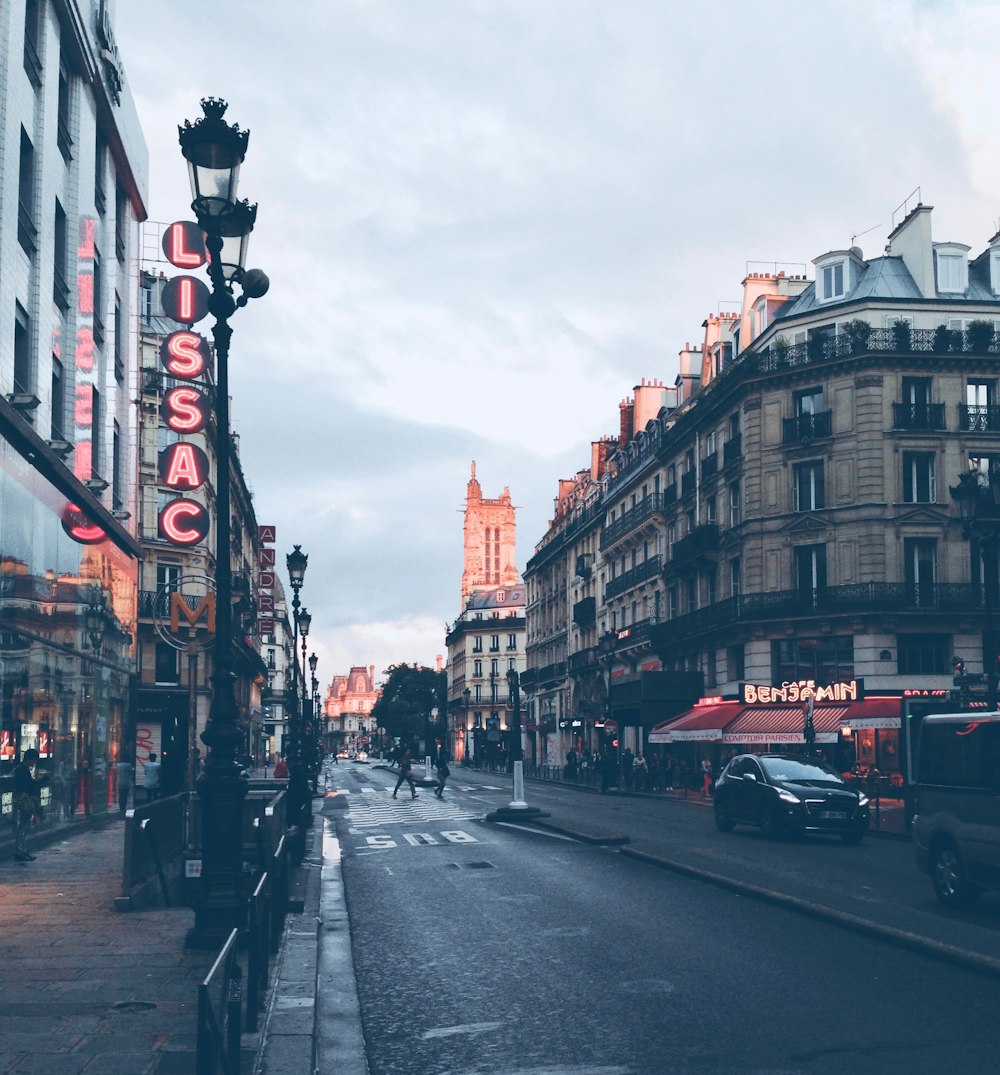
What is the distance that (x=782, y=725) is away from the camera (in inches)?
1686

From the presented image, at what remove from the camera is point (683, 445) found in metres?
56.9

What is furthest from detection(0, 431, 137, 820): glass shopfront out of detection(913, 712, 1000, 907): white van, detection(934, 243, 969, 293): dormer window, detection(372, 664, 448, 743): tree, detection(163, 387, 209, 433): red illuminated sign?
detection(372, 664, 448, 743): tree

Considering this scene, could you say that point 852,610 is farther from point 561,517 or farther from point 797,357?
point 561,517

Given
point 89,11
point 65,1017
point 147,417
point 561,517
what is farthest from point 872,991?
point 561,517

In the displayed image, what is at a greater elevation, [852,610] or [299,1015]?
[852,610]

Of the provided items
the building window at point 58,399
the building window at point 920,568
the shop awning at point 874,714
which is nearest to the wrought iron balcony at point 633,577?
the building window at point 920,568

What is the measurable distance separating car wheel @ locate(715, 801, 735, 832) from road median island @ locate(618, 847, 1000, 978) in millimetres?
8091

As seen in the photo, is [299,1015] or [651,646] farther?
[651,646]

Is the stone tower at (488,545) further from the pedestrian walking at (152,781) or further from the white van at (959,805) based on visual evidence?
the white van at (959,805)

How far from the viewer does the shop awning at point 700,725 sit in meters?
44.6

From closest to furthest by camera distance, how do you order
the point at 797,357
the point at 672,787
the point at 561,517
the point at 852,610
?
the point at 852,610
the point at 797,357
the point at 672,787
the point at 561,517

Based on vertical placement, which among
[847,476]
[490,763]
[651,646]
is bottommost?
[490,763]

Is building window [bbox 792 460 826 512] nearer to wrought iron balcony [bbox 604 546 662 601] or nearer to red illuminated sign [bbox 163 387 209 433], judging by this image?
wrought iron balcony [bbox 604 546 662 601]

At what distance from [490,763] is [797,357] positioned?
57288 millimetres
